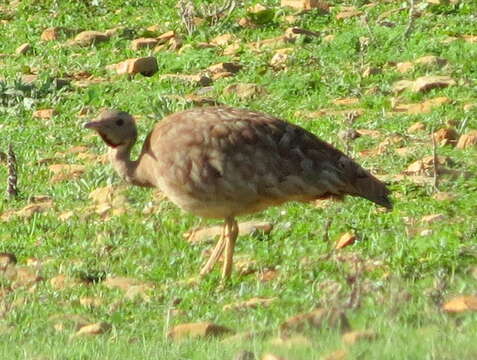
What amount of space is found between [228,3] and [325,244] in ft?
17.0

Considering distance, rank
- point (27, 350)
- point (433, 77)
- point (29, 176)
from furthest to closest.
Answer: point (433, 77), point (29, 176), point (27, 350)

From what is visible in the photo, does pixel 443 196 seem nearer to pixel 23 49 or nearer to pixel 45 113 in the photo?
pixel 45 113

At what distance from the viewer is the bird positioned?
8523 millimetres

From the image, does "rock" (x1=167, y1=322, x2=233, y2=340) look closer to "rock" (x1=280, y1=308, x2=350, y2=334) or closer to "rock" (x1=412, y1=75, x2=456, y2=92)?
"rock" (x1=280, y1=308, x2=350, y2=334)

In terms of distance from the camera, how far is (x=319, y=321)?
6793 millimetres

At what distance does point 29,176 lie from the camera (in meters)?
10.9

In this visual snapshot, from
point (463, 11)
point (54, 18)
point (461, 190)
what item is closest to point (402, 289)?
point (461, 190)

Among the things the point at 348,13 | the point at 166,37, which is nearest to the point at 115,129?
the point at 166,37

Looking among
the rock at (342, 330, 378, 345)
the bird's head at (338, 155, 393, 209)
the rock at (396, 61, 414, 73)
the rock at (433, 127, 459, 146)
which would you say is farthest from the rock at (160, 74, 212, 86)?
the rock at (342, 330, 378, 345)

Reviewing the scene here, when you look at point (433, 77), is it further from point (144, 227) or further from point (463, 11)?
point (144, 227)

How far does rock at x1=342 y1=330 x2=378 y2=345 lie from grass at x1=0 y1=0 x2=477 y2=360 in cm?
5

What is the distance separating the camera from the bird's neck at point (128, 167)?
8.99 m

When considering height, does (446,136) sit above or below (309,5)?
above

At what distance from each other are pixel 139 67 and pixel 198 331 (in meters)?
5.88
